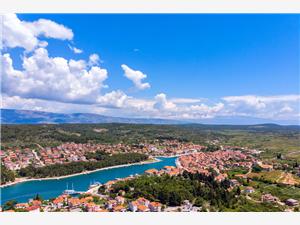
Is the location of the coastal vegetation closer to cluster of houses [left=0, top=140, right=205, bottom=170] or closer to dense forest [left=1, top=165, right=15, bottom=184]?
dense forest [left=1, top=165, right=15, bottom=184]

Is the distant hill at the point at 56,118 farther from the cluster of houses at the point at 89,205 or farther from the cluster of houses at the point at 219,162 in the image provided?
the cluster of houses at the point at 89,205

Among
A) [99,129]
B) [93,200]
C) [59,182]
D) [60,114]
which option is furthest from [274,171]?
[60,114]

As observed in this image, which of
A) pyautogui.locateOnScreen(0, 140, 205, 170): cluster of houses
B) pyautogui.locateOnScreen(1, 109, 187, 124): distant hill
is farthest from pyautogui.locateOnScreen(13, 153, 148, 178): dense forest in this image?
pyautogui.locateOnScreen(1, 109, 187, 124): distant hill

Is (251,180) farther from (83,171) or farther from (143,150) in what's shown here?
(143,150)

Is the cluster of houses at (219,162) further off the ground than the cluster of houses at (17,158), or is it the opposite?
the cluster of houses at (219,162)

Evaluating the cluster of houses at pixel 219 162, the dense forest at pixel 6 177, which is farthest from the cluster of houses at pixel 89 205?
the cluster of houses at pixel 219 162

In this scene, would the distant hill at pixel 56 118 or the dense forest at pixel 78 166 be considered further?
the distant hill at pixel 56 118
